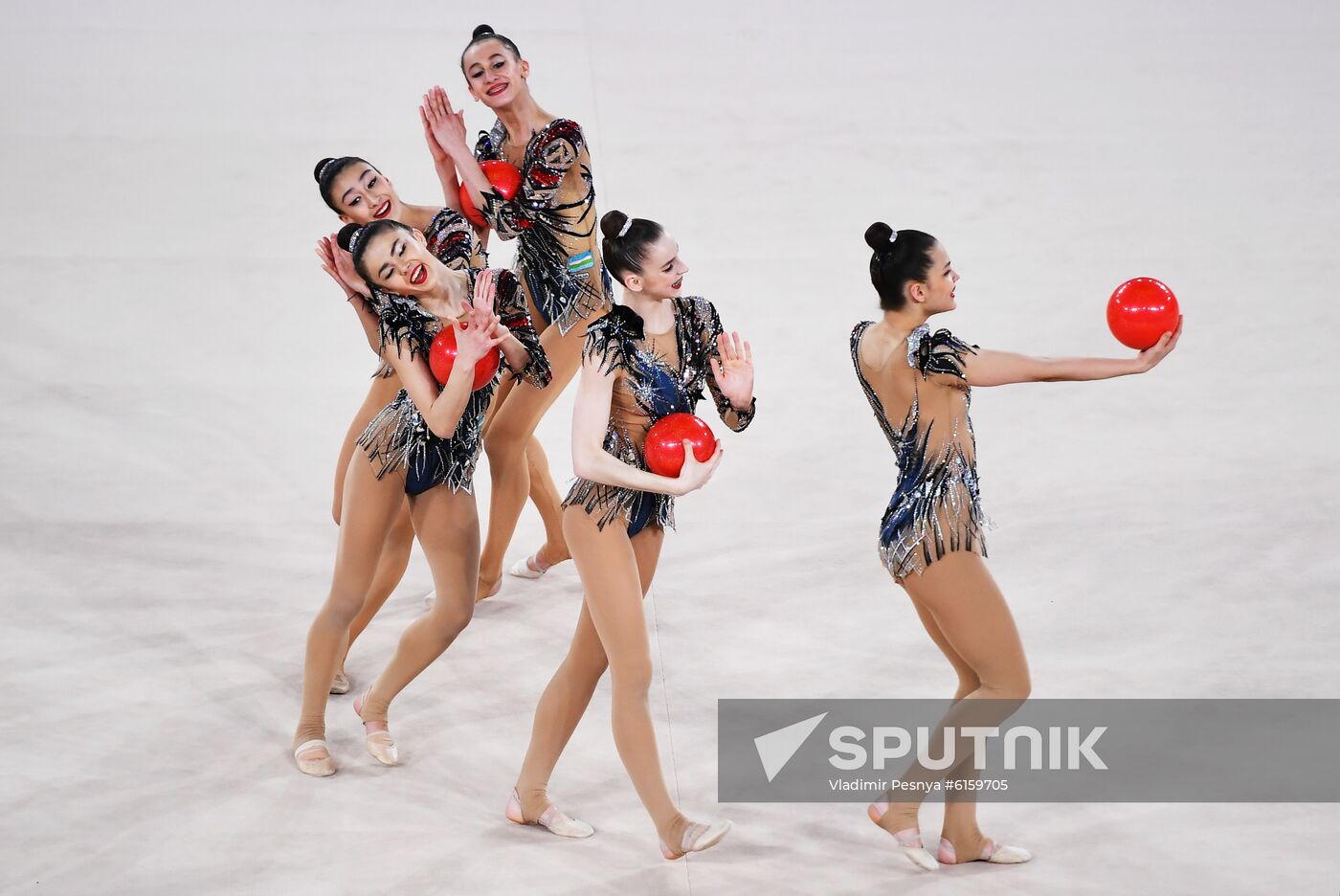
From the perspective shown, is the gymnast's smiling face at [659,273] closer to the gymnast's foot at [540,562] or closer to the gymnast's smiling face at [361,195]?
the gymnast's smiling face at [361,195]

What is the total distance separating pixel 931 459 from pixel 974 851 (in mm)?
1080

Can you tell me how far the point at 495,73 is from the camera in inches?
194

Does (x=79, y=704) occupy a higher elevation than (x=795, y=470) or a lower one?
lower

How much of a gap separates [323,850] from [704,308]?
6.03 feet

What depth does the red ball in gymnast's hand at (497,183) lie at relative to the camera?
495cm

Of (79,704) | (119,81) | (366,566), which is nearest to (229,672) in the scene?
(79,704)

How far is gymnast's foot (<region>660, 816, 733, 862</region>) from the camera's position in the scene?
3916 millimetres

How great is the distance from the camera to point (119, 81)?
1058cm

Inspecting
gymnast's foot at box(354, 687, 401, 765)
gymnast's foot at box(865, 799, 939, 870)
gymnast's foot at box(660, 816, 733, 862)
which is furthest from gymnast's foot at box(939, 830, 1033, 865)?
gymnast's foot at box(354, 687, 401, 765)

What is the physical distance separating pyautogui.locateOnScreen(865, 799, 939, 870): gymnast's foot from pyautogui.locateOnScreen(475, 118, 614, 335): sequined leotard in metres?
1.97

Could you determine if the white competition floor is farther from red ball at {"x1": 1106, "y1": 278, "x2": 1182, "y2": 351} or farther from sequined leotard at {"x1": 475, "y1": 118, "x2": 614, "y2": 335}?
red ball at {"x1": 1106, "y1": 278, "x2": 1182, "y2": 351}

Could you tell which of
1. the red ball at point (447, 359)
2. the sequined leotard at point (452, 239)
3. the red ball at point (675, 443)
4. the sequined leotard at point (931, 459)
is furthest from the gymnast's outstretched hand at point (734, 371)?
the sequined leotard at point (452, 239)

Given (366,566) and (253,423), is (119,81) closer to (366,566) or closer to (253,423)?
(253,423)

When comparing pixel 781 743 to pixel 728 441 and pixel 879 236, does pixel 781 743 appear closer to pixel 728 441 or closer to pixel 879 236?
pixel 879 236
